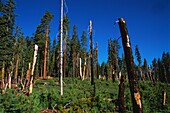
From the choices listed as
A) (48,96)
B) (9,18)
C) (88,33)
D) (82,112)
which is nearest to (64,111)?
(82,112)

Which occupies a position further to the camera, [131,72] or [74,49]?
[74,49]

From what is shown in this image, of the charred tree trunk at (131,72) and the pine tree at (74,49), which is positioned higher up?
the pine tree at (74,49)

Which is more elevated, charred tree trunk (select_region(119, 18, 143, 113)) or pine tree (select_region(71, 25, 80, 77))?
pine tree (select_region(71, 25, 80, 77))

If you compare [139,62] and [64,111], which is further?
[139,62]

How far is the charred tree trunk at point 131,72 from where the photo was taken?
6925 mm

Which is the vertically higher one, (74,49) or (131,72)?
(74,49)

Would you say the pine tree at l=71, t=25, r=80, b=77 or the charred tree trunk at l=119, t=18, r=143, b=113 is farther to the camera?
the pine tree at l=71, t=25, r=80, b=77

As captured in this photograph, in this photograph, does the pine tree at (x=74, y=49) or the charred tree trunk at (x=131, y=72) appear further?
the pine tree at (x=74, y=49)

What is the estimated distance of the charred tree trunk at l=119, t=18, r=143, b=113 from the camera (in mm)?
6925

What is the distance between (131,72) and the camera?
7320mm

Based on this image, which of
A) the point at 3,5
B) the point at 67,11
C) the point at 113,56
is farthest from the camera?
the point at 113,56

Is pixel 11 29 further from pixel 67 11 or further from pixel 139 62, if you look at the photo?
pixel 139 62

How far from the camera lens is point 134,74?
730 centimetres

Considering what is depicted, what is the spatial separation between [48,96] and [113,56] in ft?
136
